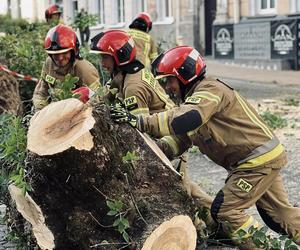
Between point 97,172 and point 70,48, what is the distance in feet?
8.29

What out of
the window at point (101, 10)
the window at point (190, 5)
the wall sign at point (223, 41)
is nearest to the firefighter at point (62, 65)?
the wall sign at point (223, 41)

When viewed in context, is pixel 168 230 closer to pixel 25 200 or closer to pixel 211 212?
pixel 211 212

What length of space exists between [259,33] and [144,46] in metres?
11.4

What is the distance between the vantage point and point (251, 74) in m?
20.1

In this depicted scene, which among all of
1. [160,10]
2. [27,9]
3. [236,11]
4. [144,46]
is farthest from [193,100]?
[27,9]

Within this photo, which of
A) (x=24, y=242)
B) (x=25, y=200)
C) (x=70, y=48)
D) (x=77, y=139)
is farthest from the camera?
(x=70, y=48)

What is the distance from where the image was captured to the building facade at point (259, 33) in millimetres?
20288

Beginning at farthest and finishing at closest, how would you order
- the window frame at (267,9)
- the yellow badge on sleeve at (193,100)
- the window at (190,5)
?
the window at (190,5), the window frame at (267,9), the yellow badge on sleeve at (193,100)

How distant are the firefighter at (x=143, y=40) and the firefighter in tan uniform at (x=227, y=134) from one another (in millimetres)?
5294

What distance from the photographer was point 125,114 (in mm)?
5031

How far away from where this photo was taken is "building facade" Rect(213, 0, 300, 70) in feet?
66.6

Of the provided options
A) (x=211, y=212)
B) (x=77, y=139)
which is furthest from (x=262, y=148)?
(x=77, y=139)

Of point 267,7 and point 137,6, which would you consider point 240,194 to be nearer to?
point 267,7

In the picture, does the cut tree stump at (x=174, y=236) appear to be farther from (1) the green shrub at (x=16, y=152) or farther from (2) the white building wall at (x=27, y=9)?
(2) the white building wall at (x=27, y=9)
